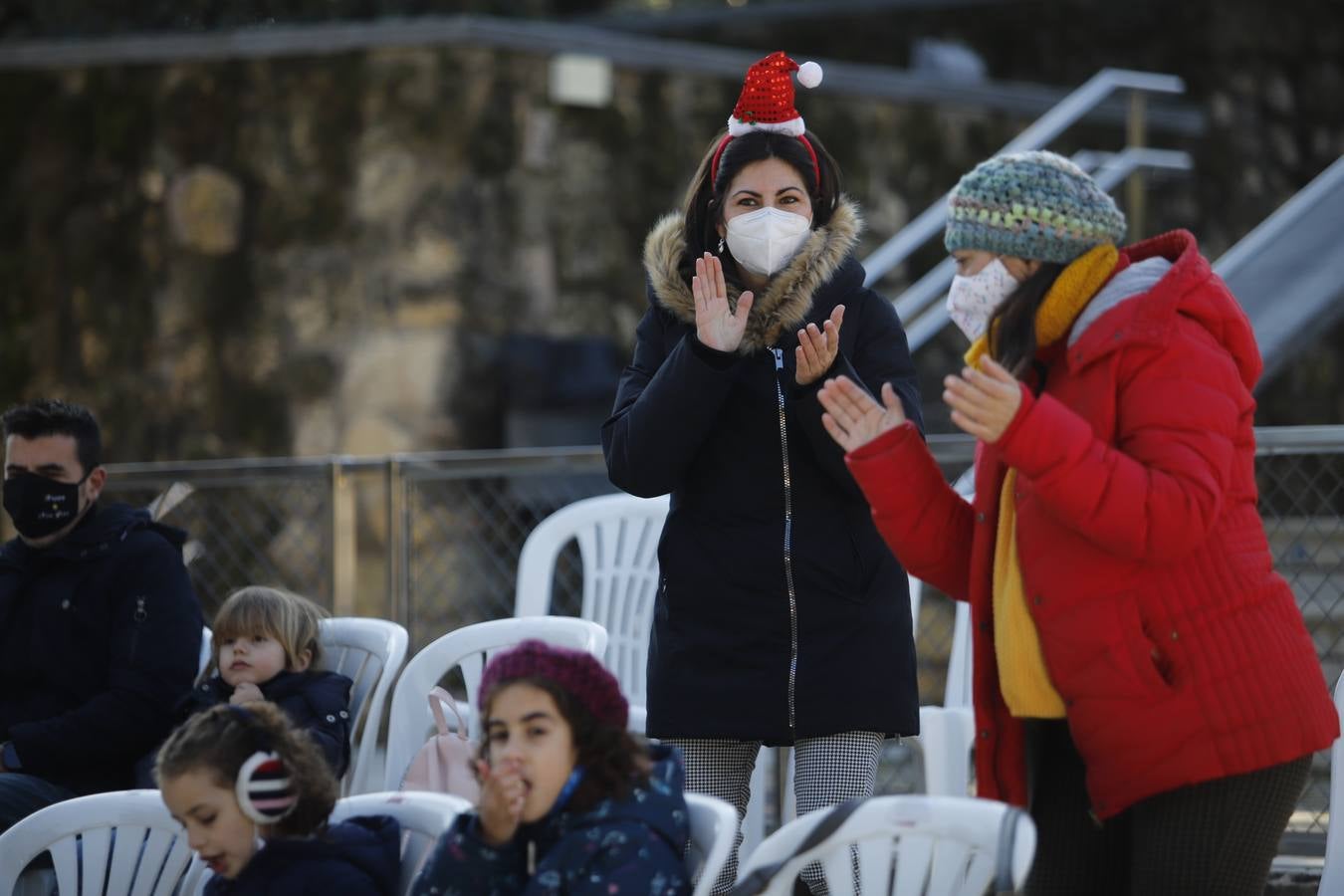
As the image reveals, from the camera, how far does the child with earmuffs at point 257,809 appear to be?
3090 millimetres

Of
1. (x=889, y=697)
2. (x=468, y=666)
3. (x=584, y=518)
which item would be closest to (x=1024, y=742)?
(x=889, y=697)

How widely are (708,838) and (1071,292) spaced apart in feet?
3.25

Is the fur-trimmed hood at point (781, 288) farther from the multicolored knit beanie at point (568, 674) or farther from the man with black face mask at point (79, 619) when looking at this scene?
the man with black face mask at point (79, 619)

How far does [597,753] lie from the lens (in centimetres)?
293

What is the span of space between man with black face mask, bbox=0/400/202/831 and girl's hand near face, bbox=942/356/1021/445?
2285 millimetres

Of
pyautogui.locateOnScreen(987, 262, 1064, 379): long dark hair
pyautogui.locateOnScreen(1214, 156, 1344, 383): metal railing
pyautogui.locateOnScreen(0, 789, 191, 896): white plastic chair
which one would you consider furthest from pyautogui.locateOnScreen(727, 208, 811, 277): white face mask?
pyautogui.locateOnScreen(1214, 156, 1344, 383): metal railing

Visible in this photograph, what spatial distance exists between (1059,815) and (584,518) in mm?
2419

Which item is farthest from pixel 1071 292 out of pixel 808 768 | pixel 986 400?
pixel 808 768

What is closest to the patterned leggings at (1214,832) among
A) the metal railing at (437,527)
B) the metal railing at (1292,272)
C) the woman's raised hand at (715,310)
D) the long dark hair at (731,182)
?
the woman's raised hand at (715,310)

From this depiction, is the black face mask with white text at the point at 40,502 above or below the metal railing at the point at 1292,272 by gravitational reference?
below

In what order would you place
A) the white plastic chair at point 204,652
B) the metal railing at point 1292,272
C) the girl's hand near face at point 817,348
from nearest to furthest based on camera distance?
the girl's hand near face at point 817,348
the white plastic chair at point 204,652
the metal railing at point 1292,272

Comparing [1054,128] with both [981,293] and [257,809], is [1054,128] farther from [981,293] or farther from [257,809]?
[257,809]

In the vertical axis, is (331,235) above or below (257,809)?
above

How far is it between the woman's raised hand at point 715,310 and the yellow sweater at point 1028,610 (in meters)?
0.65
